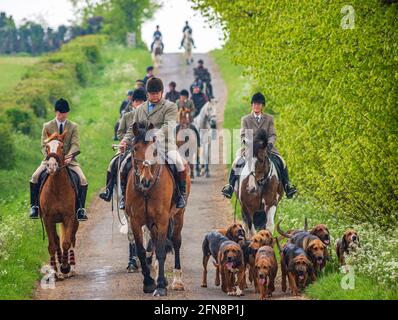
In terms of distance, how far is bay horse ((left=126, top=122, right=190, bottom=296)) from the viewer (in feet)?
54.4

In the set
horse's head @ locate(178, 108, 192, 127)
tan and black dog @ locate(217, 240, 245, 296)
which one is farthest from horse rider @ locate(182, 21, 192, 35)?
tan and black dog @ locate(217, 240, 245, 296)

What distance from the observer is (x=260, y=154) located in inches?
752

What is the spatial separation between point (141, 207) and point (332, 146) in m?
6.22

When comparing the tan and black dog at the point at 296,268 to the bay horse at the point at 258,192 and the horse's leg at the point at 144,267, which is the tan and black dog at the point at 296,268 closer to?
the horse's leg at the point at 144,267

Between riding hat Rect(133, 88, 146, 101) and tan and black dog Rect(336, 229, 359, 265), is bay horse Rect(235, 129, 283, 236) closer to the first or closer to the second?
tan and black dog Rect(336, 229, 359, 265)

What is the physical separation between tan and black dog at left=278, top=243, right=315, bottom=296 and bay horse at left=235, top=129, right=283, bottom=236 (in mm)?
2770

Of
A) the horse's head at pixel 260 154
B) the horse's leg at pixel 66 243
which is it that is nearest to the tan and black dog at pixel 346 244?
the horse's head at pixel 260 154

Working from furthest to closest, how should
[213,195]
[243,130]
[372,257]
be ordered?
1. [213,195]
2. [243,130]
3. [372,257]

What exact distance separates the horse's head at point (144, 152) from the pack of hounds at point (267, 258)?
5.49 ft

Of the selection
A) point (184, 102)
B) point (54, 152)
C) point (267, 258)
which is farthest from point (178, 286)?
point (184, 102)

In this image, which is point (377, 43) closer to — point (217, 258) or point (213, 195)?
point (217, 258)

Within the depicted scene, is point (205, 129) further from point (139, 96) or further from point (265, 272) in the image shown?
point (265, 272)
